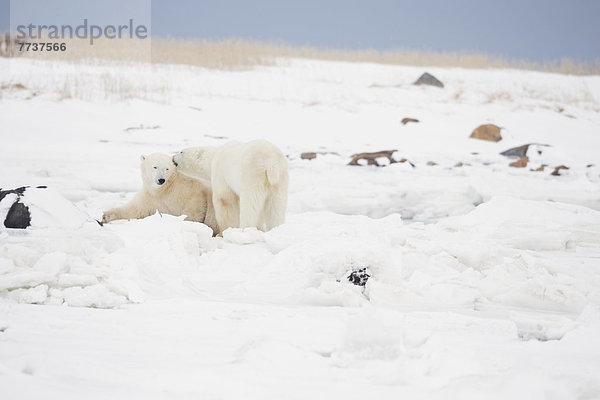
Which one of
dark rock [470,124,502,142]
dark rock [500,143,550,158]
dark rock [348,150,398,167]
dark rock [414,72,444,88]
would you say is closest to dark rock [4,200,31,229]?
dark rock [348,150,398,167]

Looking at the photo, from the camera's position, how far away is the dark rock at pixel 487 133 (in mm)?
13469

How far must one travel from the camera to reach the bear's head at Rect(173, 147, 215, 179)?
228 inches

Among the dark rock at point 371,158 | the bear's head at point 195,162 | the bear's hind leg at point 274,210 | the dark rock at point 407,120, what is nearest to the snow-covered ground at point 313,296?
the bear's hind leg at point 274,210

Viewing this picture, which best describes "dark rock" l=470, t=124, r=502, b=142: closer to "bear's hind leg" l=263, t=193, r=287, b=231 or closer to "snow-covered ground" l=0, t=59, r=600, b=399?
"snow-covered ground" l=0, t=59, r=600, b=399

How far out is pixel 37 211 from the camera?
375 centimetres

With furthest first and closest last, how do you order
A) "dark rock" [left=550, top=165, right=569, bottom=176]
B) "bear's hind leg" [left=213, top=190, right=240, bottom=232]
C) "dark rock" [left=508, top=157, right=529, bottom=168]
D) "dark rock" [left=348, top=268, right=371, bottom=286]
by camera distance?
"dark rock" [left=508, top=157, right=529, bottom=168], "dark rock" [left=550, top=165, right=569, bottom=176], "bear's hind leg" [left=213, top=190, right=240, bottom=232], "dark rock" [left=348, top=268, right=371, bottom=286]

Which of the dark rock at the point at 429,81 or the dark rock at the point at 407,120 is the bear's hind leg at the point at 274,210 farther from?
the dark rock at the point at 429,81

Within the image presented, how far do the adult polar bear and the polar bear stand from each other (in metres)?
0.39

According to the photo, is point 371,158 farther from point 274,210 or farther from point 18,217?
point 18,217

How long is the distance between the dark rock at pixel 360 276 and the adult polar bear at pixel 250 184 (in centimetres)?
175

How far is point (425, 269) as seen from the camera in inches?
141

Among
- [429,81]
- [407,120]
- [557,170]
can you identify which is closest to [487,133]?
[407,120]

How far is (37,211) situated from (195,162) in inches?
86.1

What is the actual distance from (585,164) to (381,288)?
354 inches
